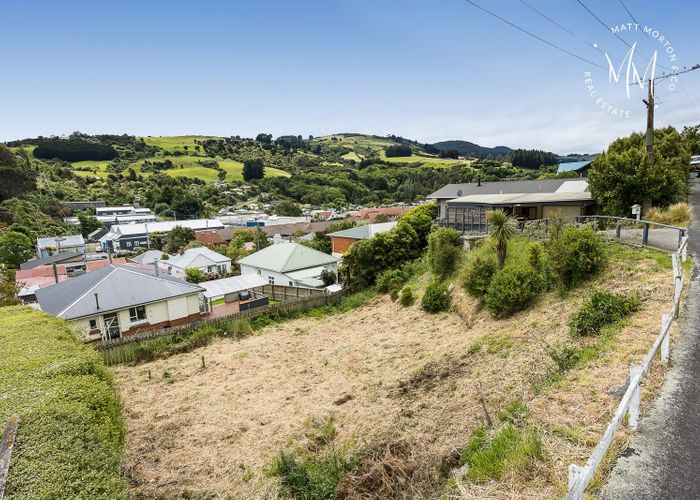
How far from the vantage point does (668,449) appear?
445 centimetres

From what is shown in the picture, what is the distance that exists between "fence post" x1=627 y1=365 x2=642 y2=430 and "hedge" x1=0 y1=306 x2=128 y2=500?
675 centimetres

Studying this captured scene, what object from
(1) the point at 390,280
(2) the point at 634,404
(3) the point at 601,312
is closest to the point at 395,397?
(3) the point at 601,312

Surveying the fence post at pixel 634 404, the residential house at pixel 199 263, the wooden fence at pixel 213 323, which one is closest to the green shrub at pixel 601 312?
the fence post at pixel 634 404

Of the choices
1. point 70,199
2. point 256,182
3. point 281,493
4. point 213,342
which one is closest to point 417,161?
point 256,182

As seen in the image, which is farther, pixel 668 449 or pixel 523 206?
pixel 523 206

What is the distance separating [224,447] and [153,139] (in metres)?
211

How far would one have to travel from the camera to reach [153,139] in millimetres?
188500

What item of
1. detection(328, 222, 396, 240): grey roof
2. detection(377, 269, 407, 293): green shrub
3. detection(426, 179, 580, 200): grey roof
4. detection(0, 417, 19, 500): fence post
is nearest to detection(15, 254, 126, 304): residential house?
detection(328, 222, 396, 240): grey roof

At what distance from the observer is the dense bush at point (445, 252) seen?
67.8ft

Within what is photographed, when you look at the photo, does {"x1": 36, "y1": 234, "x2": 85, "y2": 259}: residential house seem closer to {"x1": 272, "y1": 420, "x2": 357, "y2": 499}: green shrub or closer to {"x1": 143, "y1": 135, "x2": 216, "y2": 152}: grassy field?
{"x1": 272, "y1": 420, "x2": 357, "y2": 499}: green shrub

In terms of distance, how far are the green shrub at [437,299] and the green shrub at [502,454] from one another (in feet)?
40.7

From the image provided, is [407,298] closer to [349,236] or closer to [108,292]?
[108,292]

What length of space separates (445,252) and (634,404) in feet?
52.8

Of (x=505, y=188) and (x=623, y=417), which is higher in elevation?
(x=505, y=188)
